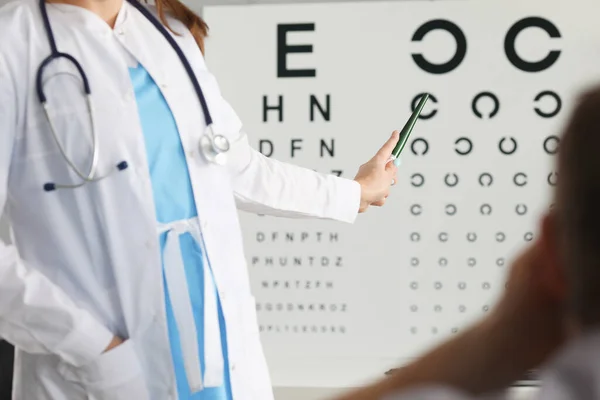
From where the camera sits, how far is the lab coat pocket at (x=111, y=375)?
3.41ft

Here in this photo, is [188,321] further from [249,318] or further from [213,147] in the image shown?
[213,147]

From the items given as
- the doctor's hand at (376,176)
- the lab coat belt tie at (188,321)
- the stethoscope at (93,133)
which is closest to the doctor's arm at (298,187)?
the doctor's hand at (376,176)

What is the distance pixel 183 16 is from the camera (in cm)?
129

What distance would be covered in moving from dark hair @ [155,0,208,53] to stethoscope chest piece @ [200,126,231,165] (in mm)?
218

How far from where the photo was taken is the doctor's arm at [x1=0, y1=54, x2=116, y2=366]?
1.01m

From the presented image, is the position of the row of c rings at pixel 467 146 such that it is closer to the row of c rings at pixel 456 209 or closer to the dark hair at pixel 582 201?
the row of c rings at pixel 456 209

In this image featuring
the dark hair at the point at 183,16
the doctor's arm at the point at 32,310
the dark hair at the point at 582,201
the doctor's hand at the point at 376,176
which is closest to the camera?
the dark hair at the point at 582,201

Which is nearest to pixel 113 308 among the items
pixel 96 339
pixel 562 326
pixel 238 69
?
pixel 96 339

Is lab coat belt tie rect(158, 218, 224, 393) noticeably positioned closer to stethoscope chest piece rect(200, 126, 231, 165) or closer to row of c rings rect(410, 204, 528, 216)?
stethoscope chest piece rect(200, 126, 231, 165)

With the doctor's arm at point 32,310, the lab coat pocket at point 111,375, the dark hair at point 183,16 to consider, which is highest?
the dark hair at point 183,16

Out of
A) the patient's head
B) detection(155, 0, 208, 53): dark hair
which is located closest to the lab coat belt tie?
detection(155, 0, 208, 53): dark hair

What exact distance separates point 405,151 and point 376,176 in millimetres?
859

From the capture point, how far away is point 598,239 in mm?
335

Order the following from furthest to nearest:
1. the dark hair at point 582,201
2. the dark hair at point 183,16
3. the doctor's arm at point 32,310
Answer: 1. the dark hair at point 183,16
2. the doctor's arm at point 32,310
3. the dark hair at point 582,201
